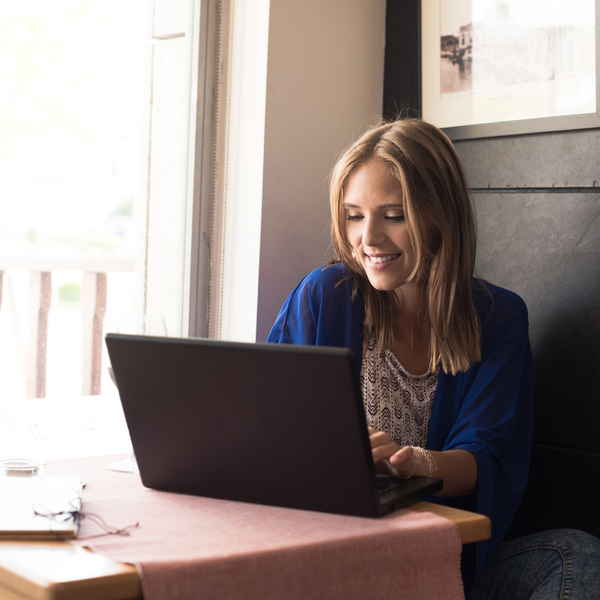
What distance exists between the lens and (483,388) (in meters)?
1.36

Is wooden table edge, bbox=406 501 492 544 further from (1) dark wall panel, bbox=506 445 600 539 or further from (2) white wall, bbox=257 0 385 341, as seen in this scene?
(2) white wall, bbox=257 0 385 341

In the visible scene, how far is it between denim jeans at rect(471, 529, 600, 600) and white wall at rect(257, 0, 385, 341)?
2.45 feet

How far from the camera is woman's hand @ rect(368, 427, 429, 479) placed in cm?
100

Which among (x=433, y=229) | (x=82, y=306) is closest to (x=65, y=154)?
(x=82, y=306)

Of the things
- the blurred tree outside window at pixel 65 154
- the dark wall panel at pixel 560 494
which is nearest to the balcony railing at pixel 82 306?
the blurred tree outside window at pixel 65 154

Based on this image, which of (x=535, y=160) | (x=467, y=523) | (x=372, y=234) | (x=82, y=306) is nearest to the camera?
(x=467, y=523)

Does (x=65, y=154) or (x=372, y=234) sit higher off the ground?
(x=65, y=154)

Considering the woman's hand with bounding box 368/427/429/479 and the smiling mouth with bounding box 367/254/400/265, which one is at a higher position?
the smiling mouth with bounding box 367/254/400/265

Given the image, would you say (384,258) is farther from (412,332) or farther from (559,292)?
(559,292)

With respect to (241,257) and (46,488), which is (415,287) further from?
(46,488)

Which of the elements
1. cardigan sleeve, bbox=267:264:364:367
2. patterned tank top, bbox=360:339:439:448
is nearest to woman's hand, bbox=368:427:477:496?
patterned tank top, bbox=360:339:439:448

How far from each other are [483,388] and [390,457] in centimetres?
40

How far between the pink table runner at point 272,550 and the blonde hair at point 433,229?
0.59m

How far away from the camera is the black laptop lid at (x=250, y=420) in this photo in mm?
834
